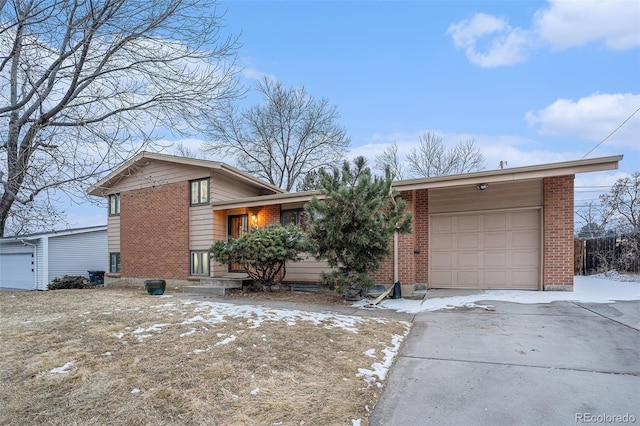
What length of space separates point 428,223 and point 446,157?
641 inches

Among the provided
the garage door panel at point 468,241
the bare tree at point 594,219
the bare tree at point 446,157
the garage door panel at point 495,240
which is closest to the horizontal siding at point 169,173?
the garage door panel at point 468,241

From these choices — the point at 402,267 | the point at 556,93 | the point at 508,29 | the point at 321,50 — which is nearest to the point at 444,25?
the point at 508,29

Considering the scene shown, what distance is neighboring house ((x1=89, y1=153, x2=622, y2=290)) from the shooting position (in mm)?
8148

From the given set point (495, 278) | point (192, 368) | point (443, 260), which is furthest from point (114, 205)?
point (495, 278)

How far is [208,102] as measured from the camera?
531 cm

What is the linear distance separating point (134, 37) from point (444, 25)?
8.32m

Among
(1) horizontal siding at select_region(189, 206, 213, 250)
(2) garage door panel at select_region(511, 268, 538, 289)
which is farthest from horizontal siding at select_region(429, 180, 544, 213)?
(1) horizontal siding at select_region(189, 206, 213, 250)

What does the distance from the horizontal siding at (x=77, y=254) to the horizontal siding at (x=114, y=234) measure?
Result: 4.32 meters

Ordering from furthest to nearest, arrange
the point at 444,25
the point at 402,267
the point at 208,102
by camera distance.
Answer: the point at 444,25 → the point at 402,267 → the point at 208,102

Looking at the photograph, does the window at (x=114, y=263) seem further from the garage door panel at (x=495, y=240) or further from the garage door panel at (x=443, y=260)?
the garage door panel at (x=495, y=240)

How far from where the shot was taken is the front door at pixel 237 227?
463 inches

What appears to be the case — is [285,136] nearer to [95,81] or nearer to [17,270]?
[17,270]

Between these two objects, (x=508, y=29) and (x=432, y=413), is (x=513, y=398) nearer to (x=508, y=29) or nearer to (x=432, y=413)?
(x=432, y=413)

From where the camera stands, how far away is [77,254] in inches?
707
